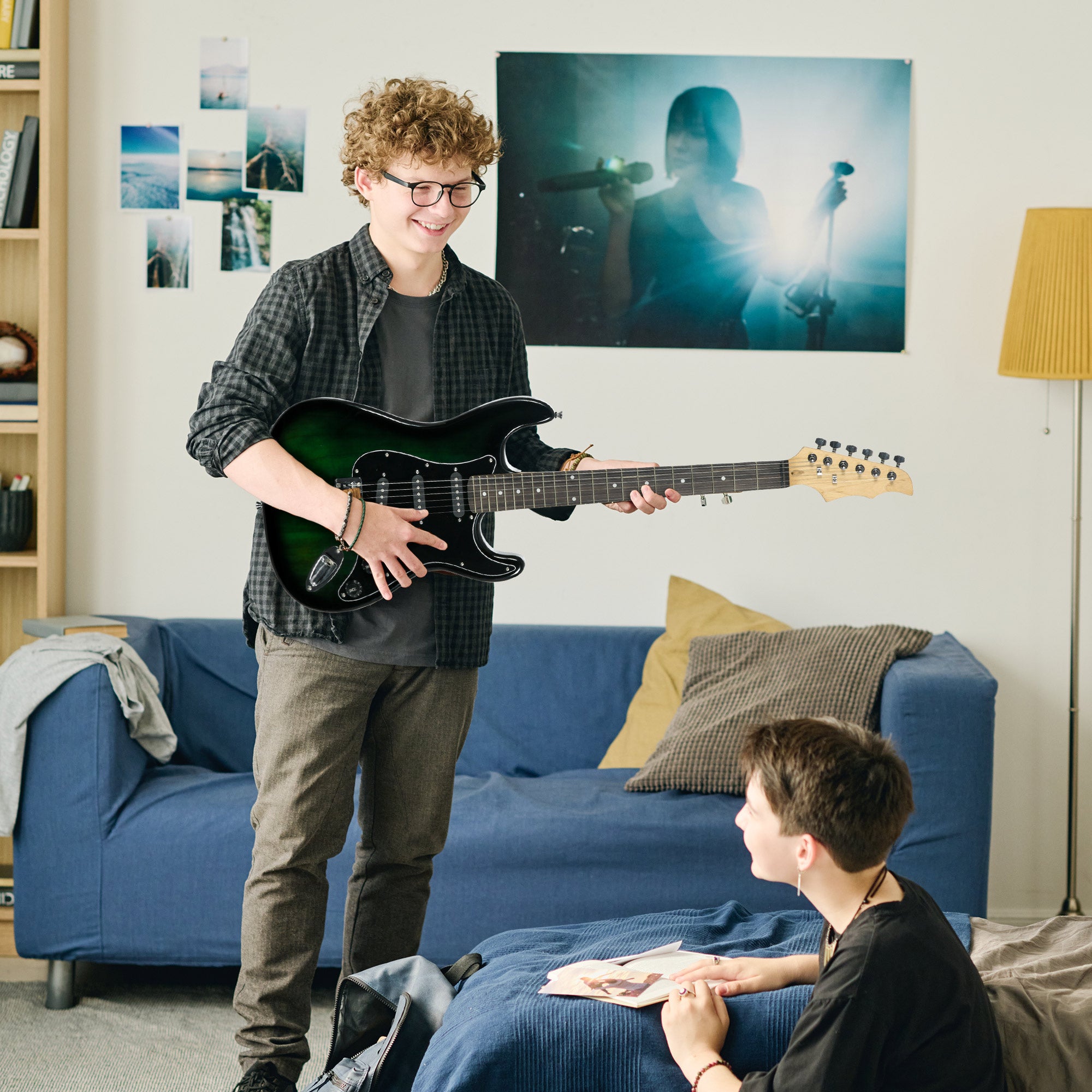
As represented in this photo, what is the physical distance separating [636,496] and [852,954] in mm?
808

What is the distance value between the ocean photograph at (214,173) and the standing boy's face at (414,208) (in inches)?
59.6

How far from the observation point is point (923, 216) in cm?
307

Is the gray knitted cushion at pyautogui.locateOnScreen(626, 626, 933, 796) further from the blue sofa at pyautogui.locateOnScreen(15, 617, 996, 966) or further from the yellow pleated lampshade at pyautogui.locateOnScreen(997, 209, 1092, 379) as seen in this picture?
the yellow pleated lampshade at pyautogui.locateOnScreen(997, 209, 1092, 379)

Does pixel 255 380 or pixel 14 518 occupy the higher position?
pixel 255 380

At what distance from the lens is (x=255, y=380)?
5.44 ft

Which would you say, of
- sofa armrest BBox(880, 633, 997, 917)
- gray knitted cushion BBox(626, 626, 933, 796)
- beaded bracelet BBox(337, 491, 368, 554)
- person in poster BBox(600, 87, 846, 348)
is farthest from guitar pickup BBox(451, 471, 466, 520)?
person in poster BBox(600, 87, 846, 348)

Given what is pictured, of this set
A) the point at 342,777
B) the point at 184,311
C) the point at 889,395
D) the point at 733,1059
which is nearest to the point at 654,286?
the point at 889,395

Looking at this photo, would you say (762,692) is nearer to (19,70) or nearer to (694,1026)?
(694,1026)

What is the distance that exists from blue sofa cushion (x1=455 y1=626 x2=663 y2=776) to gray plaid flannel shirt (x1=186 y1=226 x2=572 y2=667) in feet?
3.78

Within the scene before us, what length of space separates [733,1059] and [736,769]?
3.77 ft

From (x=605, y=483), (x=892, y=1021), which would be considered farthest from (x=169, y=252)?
(x=892, y=1021)

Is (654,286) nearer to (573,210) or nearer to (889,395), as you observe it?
(573,210)

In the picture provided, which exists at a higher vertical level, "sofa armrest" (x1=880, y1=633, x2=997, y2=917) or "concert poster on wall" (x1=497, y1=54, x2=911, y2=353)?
"concert poster on wall" (x1=497, y1=54, x2=911, y2=353)

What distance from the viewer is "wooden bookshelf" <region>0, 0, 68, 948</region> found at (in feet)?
9.51
